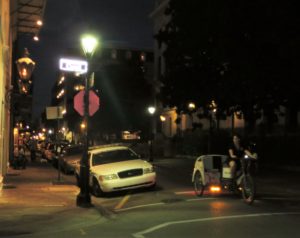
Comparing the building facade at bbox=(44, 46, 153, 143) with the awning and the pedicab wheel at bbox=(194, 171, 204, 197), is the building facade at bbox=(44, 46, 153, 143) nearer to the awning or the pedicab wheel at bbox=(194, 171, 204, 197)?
the awning

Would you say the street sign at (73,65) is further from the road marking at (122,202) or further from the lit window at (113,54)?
the lit window at (113,54)

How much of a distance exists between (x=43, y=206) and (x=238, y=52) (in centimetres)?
962

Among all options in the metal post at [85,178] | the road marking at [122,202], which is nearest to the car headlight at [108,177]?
the road marking at [122,202]

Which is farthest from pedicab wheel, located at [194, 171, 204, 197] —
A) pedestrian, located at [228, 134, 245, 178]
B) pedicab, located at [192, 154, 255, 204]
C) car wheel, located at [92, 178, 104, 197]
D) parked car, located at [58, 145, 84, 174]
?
parked car, located at [58, 145, 84, 174]

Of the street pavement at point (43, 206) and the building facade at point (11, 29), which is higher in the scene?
the building facade at point (11, 29)

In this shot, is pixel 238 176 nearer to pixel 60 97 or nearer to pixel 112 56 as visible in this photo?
pixel 112 56

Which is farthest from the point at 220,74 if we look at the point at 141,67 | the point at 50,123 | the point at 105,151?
the point at 50,123

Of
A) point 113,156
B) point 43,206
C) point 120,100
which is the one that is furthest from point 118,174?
point 120,100

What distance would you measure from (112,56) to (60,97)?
3033cm

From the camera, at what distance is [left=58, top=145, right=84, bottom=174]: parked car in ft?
88.2

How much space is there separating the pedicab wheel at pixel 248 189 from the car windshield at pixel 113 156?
5.61 m

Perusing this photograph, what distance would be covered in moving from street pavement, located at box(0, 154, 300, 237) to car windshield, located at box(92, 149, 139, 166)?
1322mm

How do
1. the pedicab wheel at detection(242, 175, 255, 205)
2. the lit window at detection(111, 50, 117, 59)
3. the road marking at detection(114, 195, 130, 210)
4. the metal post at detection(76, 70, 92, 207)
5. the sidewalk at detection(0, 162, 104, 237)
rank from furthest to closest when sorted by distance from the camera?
the lit window at detection(111, 50, 117, 59), the road marking at detection(114, 195, 130, 210), the metal post at detection(76, 70, 92, 207), the pedicab wheel at detection(242, 175, 255, 205), the sidewalk at detection(0, 162, 104, 237)

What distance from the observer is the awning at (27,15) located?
2472 cm
